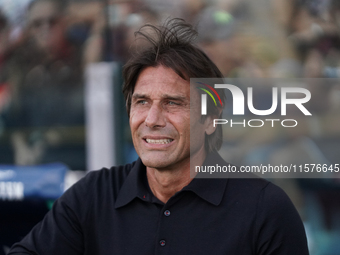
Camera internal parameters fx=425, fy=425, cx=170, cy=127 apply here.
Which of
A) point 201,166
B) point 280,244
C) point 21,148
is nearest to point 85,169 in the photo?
point 21,148

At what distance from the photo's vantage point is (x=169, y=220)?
1769 millimetres

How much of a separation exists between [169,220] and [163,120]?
0.42 m

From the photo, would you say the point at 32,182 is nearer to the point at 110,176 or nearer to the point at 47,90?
the point at 47,90

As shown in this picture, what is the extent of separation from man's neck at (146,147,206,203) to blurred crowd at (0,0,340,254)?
4.70 ft

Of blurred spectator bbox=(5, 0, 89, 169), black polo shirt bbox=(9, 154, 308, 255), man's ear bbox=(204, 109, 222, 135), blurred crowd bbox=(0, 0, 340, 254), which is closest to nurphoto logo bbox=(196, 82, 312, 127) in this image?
blurred crowd bbox=(0, 0, 340, 254)

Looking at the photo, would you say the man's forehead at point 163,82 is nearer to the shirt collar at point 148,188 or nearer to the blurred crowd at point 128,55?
the shirt collar at point 148,188

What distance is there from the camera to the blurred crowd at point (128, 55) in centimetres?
337

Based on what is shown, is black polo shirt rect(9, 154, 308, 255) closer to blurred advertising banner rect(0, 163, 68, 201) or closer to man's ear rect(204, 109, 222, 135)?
man's ear rect(204, 109, 222, 135)

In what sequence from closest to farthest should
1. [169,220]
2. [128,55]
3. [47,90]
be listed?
[169,220], [128,55], [47,90]

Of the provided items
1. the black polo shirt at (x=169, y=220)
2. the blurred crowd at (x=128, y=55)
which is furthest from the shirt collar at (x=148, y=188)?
the blurred crowd at (x=128, y=55)

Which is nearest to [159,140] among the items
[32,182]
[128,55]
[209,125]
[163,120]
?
[163,120]

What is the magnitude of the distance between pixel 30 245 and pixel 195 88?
3.31ft

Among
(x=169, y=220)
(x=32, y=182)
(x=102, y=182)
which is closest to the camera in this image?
(x=169, y=220)

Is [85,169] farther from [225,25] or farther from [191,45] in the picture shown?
[191,45]
